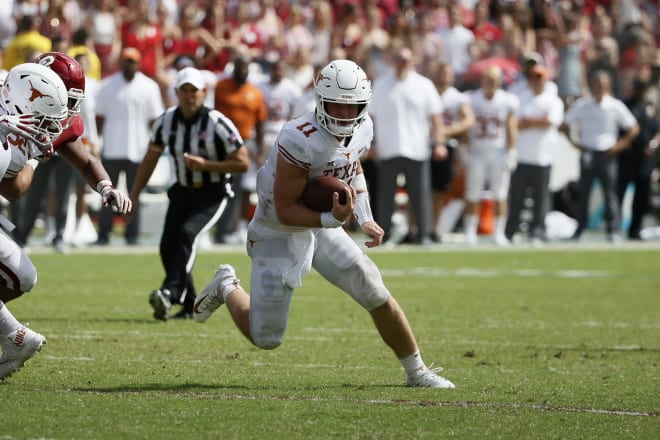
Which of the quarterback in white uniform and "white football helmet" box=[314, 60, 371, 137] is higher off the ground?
"white football helmet" box=[314, 60, 371, 137]

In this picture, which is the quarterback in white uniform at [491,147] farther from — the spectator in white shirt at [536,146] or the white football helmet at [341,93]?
the white football helmet at [341,93]

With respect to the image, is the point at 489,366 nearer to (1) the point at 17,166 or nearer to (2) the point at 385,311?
Result: (2) the point at 385,311

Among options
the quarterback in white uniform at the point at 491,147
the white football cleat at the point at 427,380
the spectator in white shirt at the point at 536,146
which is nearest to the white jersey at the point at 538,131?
the spectator in white shirt at the point at 536,146

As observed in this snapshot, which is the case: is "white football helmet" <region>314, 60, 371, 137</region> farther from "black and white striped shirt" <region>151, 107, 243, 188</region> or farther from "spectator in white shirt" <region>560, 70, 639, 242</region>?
"spectator in white shirt" <region>560, 70, 639, 242</region>

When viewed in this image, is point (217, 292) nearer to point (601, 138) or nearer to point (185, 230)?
point (185, 230)

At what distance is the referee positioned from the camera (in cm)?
825

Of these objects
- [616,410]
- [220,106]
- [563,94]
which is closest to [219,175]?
[616,410]

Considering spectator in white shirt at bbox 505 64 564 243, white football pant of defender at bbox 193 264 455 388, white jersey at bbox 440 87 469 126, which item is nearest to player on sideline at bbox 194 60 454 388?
white football pant of defender at bbox 193 264 455 388

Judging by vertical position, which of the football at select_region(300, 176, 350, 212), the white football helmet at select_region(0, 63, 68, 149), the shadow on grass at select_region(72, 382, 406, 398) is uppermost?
the white football helmet at select_region(0, 63, 68, 149)

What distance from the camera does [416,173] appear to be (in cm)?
1405

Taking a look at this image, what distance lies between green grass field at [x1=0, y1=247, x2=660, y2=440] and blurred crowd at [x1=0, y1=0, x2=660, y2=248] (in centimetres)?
375

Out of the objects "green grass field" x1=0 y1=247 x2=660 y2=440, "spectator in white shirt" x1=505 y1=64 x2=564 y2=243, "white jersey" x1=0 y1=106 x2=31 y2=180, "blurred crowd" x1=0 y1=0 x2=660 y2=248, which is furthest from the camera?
"spectator in white shirt" x1=505 y1=64 x2=564 y2=243

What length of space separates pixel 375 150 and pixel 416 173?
101 centimetres

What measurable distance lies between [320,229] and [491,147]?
912 centimetres
